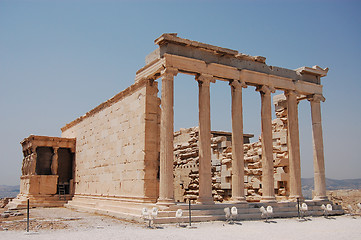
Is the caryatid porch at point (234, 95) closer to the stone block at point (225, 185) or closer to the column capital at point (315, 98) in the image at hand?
the column capital at point (315, 98)

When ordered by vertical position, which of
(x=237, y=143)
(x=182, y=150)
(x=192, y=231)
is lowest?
(x=192, y=231)

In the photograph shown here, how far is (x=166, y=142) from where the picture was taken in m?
14.9

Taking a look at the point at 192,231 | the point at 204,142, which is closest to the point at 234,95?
the point at 204,142

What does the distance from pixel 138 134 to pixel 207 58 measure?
448cm

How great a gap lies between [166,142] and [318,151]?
28.8 ft

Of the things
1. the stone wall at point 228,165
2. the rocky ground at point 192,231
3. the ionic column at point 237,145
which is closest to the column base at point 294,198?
the stone wall at point 228,165

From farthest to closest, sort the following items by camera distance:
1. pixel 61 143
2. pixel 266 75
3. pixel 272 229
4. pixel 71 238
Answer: pixel 61 143, pixel 266 75, pixel 272 229, pixel 71 238

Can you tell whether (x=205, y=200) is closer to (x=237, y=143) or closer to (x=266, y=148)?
(x=237, y=143)

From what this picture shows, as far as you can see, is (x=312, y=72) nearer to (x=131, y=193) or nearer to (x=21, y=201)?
(x=131, y=193)

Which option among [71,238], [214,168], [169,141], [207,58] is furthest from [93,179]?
[71,238]

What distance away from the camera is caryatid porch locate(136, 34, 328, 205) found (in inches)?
598

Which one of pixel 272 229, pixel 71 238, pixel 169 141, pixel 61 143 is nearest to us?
pixel 71 238

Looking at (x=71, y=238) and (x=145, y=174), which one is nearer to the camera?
(x=71, y=238)

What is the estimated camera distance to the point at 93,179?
71.3 feet
